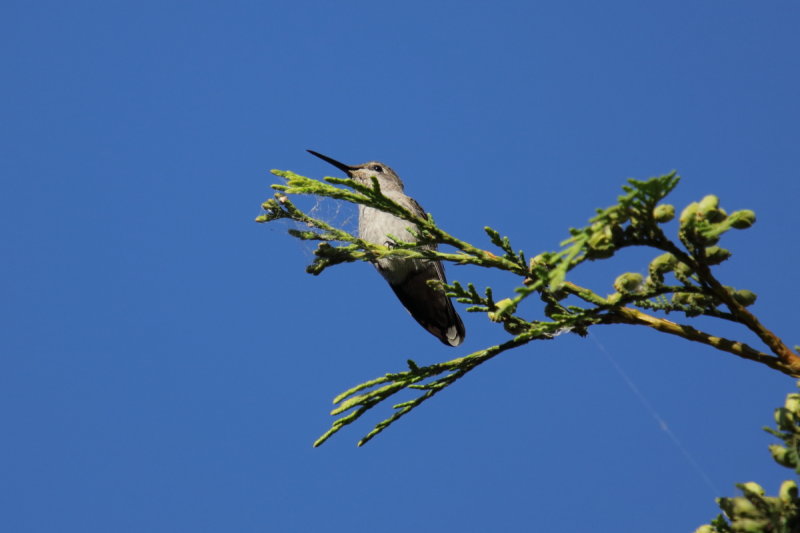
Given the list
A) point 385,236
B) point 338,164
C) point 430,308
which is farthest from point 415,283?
point 338,164

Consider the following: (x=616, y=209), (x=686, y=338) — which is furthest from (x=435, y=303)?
(x=616, y=209)

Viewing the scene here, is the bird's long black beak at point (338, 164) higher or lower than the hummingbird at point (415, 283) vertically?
higher

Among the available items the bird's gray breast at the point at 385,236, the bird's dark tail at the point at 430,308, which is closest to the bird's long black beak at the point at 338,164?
the bird's gray breast at the point at 385,236

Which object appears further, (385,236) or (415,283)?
(415,283)

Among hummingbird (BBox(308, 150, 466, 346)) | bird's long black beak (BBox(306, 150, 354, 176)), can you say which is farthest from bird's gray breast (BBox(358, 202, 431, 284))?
bird's long black beak (BBox(306, 150, 354, 176))

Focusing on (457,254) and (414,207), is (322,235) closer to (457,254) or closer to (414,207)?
(457,254)

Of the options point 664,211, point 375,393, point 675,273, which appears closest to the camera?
point 664,211

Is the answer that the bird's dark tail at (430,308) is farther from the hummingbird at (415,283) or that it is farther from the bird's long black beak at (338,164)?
the bird's long black beak at (338,164)

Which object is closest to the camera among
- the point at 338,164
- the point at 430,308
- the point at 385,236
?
the point at 385,236

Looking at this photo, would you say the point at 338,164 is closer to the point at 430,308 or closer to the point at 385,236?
the point at 385,236

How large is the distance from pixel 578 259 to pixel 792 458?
73 cm

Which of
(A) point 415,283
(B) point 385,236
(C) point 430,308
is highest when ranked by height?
(B) point 385,236

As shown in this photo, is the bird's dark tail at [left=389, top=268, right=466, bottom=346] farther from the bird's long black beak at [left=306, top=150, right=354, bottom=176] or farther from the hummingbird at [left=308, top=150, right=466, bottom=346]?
the bird's long black beak at [left=306, top=150, right=354, bottom=176]

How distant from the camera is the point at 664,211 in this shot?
259 cm
